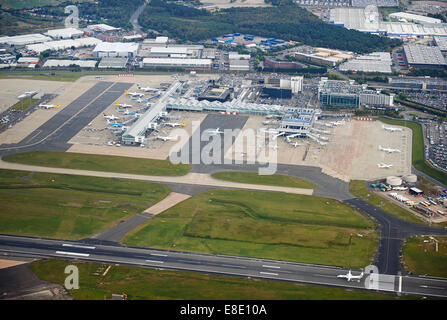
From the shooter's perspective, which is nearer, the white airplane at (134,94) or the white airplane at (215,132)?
the white airplane at (215,132)

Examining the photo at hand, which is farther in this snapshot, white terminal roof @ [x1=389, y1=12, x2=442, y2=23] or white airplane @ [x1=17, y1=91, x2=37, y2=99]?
white terminal roof @ [x1=389, y1=12, x2=442, y2=23]

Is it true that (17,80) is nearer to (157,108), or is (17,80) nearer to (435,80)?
(157,108)

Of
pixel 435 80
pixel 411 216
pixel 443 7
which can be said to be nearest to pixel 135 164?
pixel 411 216

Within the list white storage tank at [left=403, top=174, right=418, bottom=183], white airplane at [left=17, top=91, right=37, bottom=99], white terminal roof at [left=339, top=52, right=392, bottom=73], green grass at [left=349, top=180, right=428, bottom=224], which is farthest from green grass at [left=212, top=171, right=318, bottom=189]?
white terminal roof at [left=339, top=52, right=392, bottom=73]

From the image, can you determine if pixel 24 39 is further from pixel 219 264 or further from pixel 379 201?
pixel 379 201

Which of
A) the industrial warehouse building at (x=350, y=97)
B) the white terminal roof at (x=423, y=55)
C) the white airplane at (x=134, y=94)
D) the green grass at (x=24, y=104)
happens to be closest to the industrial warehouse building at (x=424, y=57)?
the white terminal roof at (x=423, y=55)

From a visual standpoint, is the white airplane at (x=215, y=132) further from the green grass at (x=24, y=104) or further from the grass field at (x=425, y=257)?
the grass field at (x=425, y=257)

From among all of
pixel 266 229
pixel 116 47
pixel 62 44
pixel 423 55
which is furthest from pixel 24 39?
pixel 266 229

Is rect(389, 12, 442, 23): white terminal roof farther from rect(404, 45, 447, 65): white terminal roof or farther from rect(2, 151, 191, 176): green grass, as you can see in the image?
rect(2, 151, 191, 176): green grass
